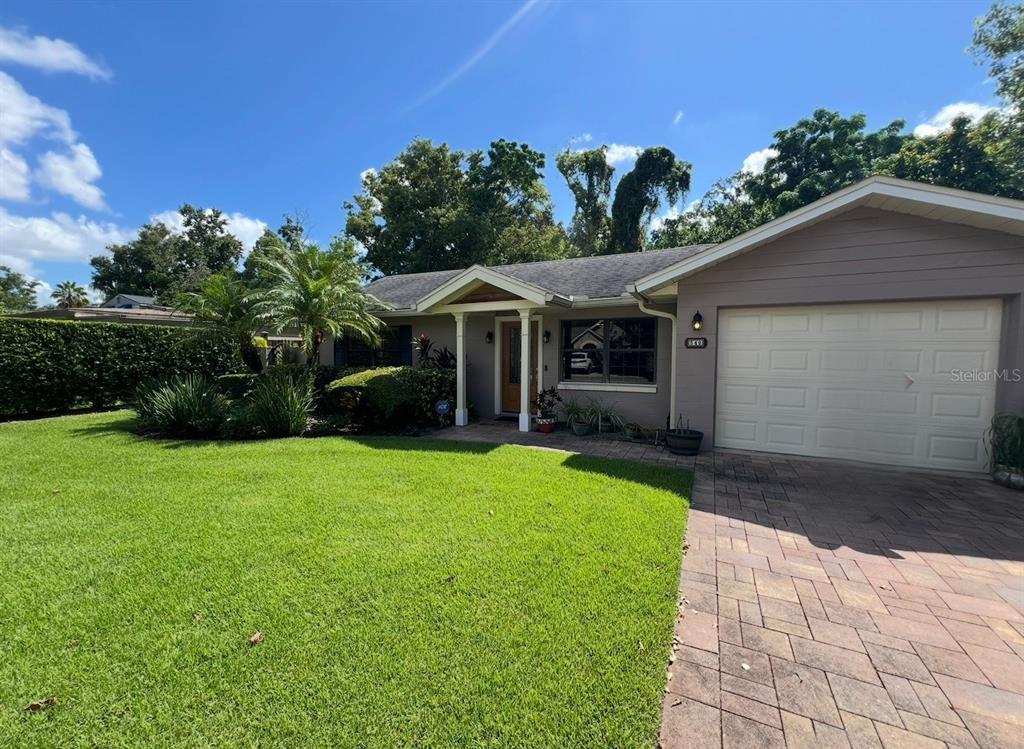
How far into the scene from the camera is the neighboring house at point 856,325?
18.0ft

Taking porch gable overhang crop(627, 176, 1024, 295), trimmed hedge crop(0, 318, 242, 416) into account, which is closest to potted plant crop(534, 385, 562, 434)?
porch gable overhang crop(627, 176, 1024, 295)

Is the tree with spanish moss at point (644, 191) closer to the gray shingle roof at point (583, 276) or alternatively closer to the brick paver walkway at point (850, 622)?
the gray shingle roof at point (583, 276)

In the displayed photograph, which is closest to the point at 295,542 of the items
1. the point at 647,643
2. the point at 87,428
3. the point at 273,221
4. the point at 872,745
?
the point at 647,643

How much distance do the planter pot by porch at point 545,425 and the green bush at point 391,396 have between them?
219 centimetres

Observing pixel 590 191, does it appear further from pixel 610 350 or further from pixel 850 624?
pixel 850 624

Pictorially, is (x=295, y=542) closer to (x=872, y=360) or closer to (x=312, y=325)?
(x=312, y=325)

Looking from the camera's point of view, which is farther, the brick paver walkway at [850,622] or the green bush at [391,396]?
the green bush at [391,396]

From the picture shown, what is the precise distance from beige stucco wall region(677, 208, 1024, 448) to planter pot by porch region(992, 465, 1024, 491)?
784 millimetres

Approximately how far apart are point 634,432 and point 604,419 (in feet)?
2.32

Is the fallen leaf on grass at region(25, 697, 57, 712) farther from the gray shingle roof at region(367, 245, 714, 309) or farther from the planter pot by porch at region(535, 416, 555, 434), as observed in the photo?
the gray shingle roof at region(367, 245, 714, 309)

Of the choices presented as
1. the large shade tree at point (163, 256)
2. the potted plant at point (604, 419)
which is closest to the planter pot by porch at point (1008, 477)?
the potted plant at point (604, 419)

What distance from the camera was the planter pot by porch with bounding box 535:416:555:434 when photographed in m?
8.74

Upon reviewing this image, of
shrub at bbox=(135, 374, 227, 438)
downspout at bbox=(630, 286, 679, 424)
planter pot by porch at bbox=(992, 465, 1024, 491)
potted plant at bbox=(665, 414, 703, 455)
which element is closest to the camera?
planter pot by porch at bbox=(992, 465, 1024, 491)

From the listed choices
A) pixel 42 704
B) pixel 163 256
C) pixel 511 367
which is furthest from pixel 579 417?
pixel 163 256
